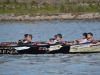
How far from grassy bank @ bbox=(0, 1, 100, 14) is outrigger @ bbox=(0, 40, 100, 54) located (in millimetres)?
48321

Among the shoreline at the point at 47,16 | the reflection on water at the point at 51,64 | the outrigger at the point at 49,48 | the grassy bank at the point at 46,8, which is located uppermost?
the grassy bank at the point at 46,8

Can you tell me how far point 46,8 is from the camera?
298ft

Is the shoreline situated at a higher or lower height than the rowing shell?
higher

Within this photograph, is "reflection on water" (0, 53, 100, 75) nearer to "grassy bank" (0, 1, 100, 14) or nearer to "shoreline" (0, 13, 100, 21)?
"shoreline" (0, 13, 100, 21)

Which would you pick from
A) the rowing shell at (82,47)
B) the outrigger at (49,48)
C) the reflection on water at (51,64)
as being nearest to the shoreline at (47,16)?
the outrigger at (49,48)

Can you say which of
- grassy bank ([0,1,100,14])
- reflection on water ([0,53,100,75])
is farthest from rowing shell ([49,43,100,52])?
grassy bank ([0,1,100,14])

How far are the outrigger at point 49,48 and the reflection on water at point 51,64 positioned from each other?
1.16 ft

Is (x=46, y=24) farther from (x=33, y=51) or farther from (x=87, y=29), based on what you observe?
(x=33, y=51)

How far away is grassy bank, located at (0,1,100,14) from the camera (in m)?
90.4

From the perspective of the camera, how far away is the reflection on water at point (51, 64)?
35.1 meters

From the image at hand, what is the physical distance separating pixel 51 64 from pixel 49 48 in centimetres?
346

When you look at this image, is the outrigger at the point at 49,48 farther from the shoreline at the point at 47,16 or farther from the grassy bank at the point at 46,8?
the grassy bank at the point at 46,8

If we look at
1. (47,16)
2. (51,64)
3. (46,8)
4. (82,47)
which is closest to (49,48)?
(82,47)

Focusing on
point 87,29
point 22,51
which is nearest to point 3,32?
point 87,29
